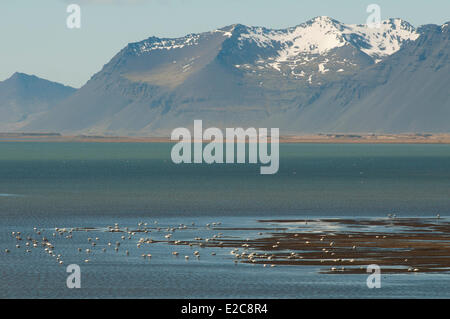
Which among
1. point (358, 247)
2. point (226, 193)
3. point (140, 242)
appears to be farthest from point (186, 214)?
point (226, 193)

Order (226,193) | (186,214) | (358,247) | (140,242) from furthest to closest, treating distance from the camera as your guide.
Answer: (226,193) → (186,214) → (140,242) → (358,247)

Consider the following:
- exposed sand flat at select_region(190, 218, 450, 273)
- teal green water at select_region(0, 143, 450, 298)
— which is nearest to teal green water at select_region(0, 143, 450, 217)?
teal green water at select_region(0, 143, 450, 298)

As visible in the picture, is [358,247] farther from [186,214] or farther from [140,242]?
[186,214]

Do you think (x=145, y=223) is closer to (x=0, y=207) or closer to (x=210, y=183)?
(x=0, y=207)

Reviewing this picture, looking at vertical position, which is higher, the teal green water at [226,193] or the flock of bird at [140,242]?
the teal green water at [226,193]

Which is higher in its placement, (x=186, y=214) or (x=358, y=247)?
(x=186, y=214)

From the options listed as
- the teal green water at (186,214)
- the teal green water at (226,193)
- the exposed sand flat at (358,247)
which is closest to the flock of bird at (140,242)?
the exposed sand flat at (358,247)

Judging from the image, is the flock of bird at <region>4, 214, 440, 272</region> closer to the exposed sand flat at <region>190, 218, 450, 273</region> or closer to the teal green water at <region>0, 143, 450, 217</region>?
the exposed sand flat at <region>190, 218, 450, 273</region>

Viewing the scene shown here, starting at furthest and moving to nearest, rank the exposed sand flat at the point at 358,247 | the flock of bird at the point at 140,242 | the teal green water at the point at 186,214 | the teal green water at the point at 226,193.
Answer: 1. the teal green water at the point at 226,193
2. the flock of bird at the point at 140,242
3. the exposed sand flat at the point at 358,247
4. the teal green water at the point at 186,214

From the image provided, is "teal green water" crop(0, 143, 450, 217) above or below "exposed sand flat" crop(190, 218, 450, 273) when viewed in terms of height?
above

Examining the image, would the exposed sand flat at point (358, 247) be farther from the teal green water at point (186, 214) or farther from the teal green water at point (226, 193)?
the teal green water at point (226, 193)
